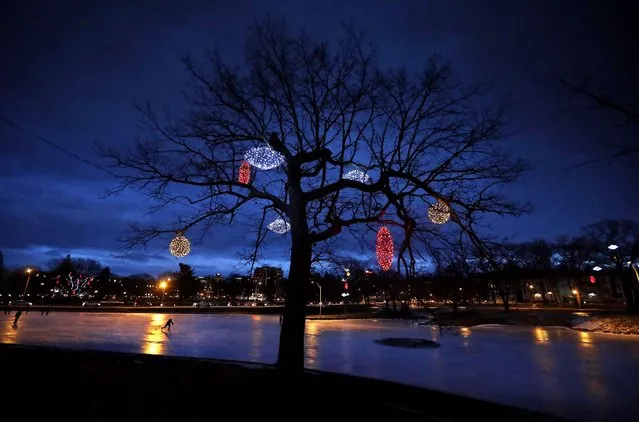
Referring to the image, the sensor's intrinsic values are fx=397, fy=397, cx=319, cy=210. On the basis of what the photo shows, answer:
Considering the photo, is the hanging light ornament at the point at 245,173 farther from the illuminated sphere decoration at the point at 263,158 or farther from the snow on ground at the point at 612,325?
the snow on ground at the point at 612,325

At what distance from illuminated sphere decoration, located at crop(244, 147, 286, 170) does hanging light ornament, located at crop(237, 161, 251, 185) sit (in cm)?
37

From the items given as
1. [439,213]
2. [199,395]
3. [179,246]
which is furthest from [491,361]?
[179,246]

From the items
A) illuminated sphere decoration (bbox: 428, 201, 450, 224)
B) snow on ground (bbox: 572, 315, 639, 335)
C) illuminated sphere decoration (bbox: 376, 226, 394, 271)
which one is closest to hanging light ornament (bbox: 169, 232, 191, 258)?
illuminated sphere decoration (bbox: 376, 226, 394, 271)

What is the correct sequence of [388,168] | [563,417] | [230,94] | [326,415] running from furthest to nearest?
1. [230,94]
2. [388,168]
3. [563,417]
4. [326,415]

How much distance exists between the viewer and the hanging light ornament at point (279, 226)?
9.93 meters

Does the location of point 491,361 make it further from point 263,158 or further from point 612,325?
point 612,325

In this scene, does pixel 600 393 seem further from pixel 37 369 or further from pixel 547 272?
pixel 547 272

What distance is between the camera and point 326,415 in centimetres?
690

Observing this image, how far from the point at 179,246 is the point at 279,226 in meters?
2.46

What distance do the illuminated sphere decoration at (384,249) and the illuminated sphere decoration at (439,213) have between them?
1.01m

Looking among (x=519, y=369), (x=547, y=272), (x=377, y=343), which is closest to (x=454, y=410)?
(x=519, y=369)

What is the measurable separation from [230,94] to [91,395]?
684 centimetres

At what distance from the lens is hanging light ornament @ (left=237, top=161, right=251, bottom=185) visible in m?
9.77

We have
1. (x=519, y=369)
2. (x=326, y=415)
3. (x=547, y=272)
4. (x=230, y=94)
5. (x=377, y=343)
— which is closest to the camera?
(x=326, y=415)
